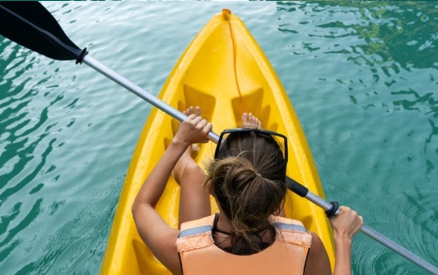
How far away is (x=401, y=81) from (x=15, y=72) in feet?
11.5

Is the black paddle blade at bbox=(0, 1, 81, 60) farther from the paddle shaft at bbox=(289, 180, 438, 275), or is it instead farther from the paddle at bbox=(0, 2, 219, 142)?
the paddle shaft at bbox=(289, 180, 438, 275)

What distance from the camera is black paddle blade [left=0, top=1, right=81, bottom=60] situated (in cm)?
209

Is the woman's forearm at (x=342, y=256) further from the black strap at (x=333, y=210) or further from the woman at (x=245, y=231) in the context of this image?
the black strap at (x=333, y=210)

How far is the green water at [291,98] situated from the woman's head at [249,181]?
57.2 inches

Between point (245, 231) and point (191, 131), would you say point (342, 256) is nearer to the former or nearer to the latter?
point (245, 231)

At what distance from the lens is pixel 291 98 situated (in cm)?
400

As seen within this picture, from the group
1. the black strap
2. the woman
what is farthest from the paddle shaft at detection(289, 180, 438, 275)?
the woman

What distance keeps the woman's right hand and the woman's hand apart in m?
0.57

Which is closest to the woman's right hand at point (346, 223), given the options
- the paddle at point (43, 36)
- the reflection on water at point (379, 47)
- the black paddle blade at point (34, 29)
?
the paddle at point (43, 36)

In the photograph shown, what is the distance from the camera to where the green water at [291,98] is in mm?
2873

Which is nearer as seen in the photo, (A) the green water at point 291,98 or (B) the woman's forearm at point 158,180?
(B) the woman's forearm at point 158,180

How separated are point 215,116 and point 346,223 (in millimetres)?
1317

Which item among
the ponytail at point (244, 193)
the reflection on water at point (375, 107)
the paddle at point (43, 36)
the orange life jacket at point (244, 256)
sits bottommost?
the reflection on water at point (375, 107)

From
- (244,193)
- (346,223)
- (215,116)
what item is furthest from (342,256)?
(215,116)
